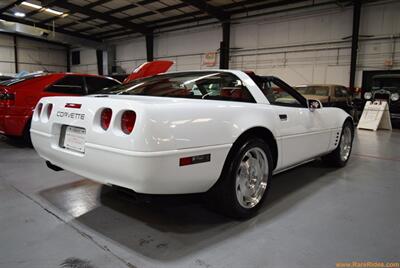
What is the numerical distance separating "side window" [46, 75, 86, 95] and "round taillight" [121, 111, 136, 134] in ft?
11.0

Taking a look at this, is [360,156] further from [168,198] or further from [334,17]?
[334,17]

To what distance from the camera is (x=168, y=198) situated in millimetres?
1616

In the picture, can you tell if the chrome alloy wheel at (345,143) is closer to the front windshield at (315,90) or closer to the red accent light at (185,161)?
the red accent light at (185,161)

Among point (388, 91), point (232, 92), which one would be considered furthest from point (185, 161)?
point (388, 91)

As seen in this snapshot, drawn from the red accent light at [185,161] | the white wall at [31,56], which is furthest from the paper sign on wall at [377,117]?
the white wall at [31,56]

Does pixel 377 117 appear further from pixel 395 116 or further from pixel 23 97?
pixel 23 97

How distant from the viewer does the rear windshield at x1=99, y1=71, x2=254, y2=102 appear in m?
2.06

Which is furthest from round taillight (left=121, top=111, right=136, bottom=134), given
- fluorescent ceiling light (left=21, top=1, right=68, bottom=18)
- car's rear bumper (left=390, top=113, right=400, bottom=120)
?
fluorescent ceiling light (left=21, top=1, right=68, bottom=18)

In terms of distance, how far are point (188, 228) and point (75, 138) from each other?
912 mm

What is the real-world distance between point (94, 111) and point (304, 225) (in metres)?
1.53

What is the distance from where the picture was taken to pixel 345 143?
3.53 m

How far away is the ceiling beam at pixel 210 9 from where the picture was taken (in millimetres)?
10492

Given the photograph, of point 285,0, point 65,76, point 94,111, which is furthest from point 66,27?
point 94,111

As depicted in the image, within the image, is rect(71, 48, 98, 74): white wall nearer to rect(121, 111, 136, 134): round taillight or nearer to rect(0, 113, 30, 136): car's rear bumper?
rect(0, 113, 30, 136): car's rear bumper
